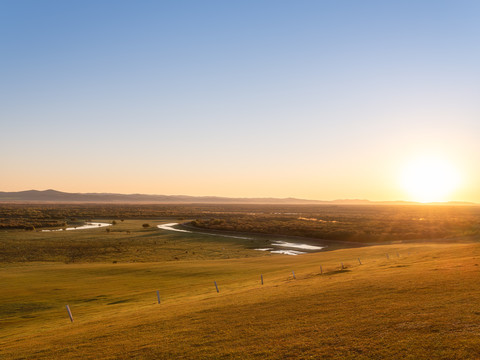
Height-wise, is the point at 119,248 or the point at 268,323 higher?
the point at 268,323

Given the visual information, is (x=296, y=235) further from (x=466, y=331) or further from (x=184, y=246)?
(x=466, y=331)

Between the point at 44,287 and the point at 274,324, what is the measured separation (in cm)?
2462

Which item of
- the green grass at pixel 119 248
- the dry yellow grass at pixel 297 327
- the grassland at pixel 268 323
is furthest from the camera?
the green grass at pixel 119 248

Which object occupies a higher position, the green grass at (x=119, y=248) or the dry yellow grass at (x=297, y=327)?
the dry yellow grass at (x=297, y=327)

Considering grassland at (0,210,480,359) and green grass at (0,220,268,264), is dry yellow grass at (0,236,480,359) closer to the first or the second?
grassland at (0,210,480,359)

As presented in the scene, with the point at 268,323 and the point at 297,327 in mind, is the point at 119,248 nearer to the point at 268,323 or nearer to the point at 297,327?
the point at 268,323

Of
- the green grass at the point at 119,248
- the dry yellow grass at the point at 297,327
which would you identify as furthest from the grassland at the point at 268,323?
the green grass at the point at 119,248

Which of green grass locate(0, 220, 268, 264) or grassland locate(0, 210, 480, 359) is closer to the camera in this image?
grassland locate(0, 210, 480, 359)

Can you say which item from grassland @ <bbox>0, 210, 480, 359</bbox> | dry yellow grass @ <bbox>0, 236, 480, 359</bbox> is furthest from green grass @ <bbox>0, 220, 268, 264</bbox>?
dry yellow grass @ <bbox>0, 236, 480, 359</bbox>

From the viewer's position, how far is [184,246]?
2616 inches

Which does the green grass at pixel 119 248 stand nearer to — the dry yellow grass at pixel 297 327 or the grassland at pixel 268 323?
the grassland at pixel 268 323

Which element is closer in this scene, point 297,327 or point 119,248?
point 297,327

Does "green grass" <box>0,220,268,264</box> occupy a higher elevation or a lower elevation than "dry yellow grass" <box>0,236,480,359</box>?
lower

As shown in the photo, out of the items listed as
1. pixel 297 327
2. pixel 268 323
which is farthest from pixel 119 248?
pixel 297 327
